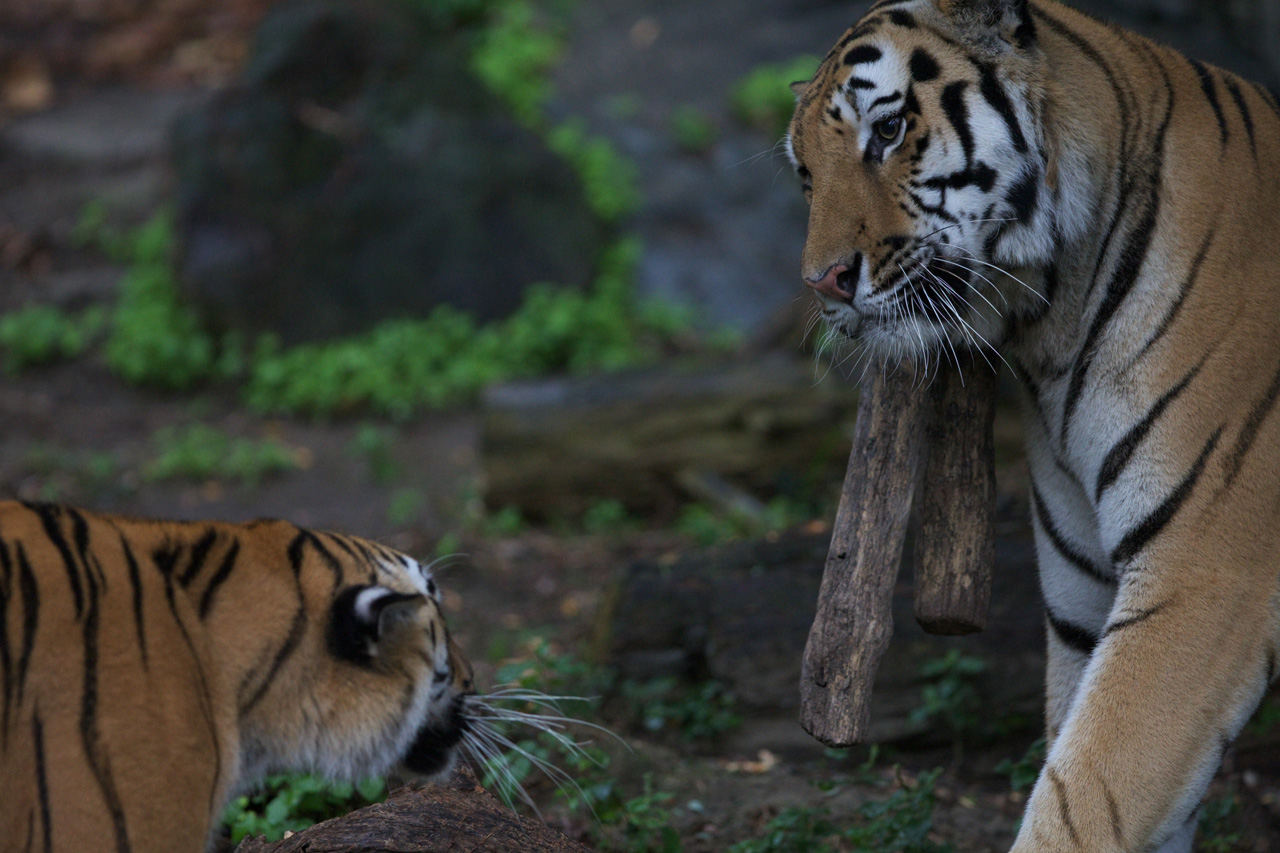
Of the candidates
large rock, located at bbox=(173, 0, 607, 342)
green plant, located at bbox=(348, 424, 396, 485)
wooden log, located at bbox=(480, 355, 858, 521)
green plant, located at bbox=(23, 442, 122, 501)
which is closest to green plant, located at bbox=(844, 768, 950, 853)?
wooden log, located at bbox=(480, 355, 858, 521)

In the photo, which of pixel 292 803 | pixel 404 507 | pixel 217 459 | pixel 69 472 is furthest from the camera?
pixel 217 459

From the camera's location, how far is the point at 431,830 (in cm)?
194

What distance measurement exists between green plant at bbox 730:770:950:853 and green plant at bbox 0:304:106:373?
6697 mm

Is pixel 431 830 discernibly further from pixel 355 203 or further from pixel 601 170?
pixel 601 170

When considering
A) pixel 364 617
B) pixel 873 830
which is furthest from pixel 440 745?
pixel 873 830

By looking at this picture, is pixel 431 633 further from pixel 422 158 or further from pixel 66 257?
pixel 66 257

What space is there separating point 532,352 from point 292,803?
197 inches

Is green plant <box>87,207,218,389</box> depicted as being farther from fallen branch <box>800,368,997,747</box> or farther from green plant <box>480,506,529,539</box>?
fallen branch <box>800,368,997,747</box>

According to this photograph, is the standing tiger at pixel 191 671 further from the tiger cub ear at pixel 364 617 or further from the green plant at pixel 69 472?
the green plant at pixel 69 472

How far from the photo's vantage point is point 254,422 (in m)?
7.55

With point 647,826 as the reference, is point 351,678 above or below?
above

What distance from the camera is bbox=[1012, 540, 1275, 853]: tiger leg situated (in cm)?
214

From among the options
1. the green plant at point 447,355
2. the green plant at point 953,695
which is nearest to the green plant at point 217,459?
the green plant at point 447,355

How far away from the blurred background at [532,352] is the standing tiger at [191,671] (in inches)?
11.8
